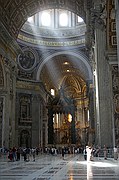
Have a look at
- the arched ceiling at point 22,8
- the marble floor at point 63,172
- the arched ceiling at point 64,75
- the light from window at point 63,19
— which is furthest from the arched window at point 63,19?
the marble floor at point 63,172

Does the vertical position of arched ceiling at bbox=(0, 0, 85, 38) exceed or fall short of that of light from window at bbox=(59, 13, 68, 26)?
it falls short

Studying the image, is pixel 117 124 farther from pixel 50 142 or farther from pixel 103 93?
pixel 50 142

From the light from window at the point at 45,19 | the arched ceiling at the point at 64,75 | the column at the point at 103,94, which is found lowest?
Answer: the column at the point at 103,94

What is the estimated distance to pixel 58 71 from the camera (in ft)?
135

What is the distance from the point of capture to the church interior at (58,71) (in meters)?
13.2

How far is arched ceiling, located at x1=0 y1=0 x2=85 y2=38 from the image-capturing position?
19.8 metres

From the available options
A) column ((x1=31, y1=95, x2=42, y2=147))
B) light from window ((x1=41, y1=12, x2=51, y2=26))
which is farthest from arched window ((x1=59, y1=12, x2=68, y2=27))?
column ((x1=31, y1=95, x2=42, y2=147))

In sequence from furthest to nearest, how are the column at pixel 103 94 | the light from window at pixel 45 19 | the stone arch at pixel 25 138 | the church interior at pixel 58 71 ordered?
the light from window at pixel 45 19 → the stone arch at pixel 25 138 → the church interior at pixel 58 71 → the column at pixel 103 94

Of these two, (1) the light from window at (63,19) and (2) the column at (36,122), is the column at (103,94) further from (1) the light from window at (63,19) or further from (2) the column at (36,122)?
(1) the light from window at (63,19)

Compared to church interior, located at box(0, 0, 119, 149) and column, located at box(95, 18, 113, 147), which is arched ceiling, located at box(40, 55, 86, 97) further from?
column, located at box(95, 18, 113, 147)

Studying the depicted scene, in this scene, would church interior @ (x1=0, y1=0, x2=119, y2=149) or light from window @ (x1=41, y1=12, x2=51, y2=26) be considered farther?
light from window @ (x1=41, y1=12, x2=51, y2=26)

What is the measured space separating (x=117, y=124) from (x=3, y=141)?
28.4 ft

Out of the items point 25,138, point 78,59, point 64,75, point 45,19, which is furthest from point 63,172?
point 64,75

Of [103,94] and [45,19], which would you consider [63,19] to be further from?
[103,94]
